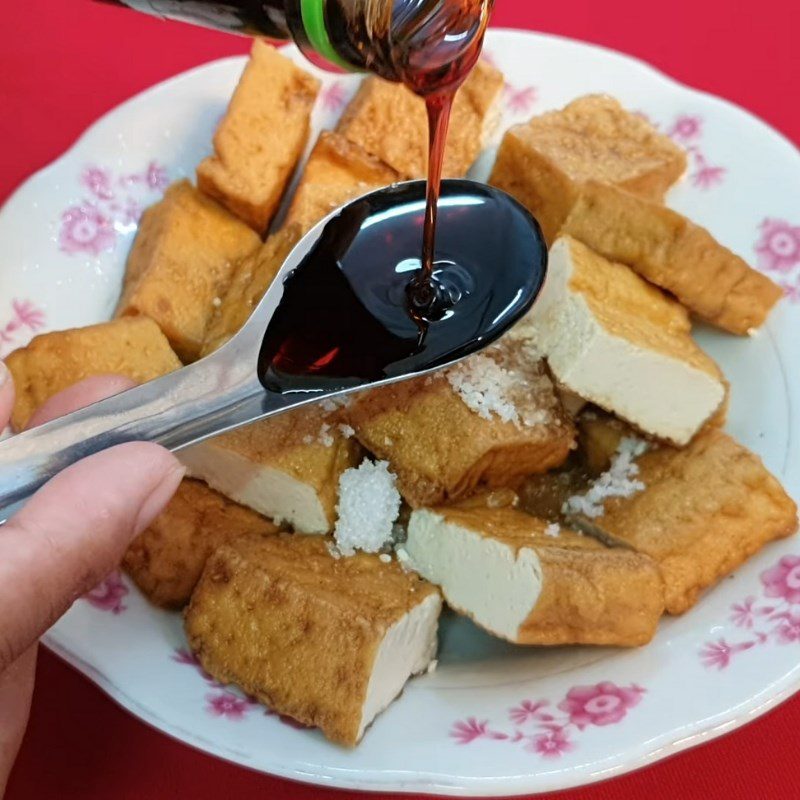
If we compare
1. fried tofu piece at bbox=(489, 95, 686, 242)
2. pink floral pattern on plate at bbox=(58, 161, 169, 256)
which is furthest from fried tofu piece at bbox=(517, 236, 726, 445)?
pink floral pattern on plate at bbox=(58, 161, 169, 256)

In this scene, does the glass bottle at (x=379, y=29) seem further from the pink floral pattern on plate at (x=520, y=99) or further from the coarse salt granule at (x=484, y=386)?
the pink floral pattern on plate at (x=520, y=99)

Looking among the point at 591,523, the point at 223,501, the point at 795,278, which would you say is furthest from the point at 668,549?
the point at 223,501

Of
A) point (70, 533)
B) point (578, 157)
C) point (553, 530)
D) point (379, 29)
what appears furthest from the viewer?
point (578, 157)

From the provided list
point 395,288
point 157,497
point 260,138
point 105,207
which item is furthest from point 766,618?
point 105,207

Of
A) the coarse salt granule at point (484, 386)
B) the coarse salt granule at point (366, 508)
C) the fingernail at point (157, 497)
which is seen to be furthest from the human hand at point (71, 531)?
the coarse salt granule at point (484, 386)

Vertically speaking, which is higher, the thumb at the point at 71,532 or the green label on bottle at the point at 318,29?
the green label on bottle at the point at 318,29

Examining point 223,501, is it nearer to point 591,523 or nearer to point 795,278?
point 591,523

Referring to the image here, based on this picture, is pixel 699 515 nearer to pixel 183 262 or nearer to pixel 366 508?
pixel 366 508

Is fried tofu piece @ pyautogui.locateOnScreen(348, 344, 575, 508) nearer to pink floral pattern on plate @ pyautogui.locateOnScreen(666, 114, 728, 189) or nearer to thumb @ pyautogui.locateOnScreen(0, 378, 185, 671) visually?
thumb @ pyautogui.locateOnScreen(0, 378, 185, 671)
